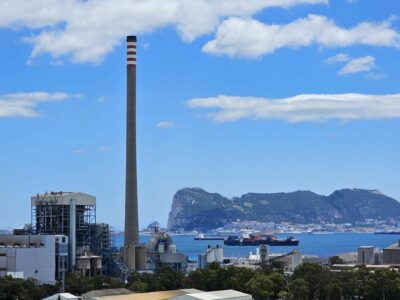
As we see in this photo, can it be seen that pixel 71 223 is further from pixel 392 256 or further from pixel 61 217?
pixel 392 256

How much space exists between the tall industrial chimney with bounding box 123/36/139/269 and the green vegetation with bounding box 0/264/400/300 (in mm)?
10774

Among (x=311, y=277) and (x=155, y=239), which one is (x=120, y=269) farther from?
(x=311, y=277)

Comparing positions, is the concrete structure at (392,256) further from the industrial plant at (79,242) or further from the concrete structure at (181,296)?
the concrete structure at (181,296)

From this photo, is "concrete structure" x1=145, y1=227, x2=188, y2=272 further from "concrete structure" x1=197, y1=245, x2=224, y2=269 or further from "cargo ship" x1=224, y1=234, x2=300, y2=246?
"cargo ship" x1=224, y1=234, x2=300, y2=246

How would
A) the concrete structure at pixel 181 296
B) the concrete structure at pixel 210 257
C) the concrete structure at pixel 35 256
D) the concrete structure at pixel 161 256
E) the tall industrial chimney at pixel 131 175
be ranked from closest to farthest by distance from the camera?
1. the concrete structure at pixel 181 296
2. the concrete structure at pixel 35 256
3. the tall industrial chimney at pixel 131 175
4. the concrete structure at pixel 161 256
5. the concrete structure at pixel 210 257

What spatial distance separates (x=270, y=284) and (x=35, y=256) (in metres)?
13.3

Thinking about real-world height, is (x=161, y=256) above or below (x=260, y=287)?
above

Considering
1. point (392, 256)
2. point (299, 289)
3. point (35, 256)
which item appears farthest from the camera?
point (392, 256)

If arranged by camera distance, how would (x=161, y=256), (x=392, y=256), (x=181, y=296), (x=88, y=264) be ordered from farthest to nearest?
(x=392, y=256), (x=161, y=256), (x=88, y=264), (x=181, y=296)

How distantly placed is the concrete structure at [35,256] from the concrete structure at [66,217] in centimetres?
203

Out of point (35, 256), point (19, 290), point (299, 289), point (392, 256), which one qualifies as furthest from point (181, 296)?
point (392, 256)

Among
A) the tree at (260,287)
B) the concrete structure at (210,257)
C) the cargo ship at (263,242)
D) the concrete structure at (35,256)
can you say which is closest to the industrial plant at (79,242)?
the concrete structure at (35,256)

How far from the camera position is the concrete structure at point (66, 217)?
51.1 m

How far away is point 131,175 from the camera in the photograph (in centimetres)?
5538
